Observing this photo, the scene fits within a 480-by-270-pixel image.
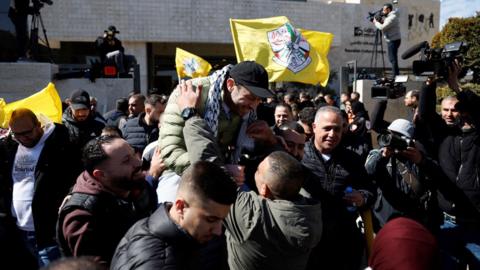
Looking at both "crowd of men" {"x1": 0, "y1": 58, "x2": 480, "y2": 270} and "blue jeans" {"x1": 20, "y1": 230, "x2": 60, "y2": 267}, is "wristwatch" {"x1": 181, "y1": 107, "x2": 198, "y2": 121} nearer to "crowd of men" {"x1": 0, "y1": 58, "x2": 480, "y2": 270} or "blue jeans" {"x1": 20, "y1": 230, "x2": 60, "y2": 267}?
"crowd of men" {"x1": 0, "y1": 58, "x2": 480, "y2": 270}

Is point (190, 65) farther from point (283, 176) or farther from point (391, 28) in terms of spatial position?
point (283, 176)

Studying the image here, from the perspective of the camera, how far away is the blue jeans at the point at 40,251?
137 inches

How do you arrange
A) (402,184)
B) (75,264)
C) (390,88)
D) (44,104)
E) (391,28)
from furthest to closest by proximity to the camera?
(391,28) < (390,88) < (44,104) < (402,184) < (75,264)

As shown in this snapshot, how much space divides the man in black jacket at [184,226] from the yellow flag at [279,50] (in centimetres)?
521

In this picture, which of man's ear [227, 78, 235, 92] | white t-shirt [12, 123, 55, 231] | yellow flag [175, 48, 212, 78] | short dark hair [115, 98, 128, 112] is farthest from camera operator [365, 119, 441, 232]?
yellow flag [175, 48, 212, 78]

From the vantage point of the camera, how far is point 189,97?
2428 mm

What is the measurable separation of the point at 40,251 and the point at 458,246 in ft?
11.1

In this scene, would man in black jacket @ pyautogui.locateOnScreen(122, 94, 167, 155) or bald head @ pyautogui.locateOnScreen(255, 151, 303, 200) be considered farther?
man in black jacket @ pyautogui.locateOnScreen(122, 94, 167, 155)

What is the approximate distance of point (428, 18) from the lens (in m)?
25.6

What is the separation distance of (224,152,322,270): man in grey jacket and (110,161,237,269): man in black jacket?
0.63 meters

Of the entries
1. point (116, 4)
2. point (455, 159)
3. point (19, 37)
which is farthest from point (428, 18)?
point (455, 159)

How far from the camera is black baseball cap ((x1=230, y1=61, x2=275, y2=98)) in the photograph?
2.48 metres

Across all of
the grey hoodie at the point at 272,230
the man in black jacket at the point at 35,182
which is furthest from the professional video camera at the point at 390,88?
the man in black jacket at the point at 35,182

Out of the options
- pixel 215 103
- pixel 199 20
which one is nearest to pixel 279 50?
pixel 215 103
